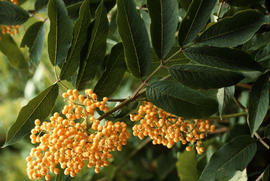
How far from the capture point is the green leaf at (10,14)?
990 mm

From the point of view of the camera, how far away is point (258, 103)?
84 centimetres

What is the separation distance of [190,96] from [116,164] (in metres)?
1.18

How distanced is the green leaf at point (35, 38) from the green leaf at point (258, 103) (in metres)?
0.78

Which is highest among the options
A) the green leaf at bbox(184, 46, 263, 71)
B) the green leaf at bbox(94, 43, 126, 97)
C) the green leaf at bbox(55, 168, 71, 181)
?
A: the green leaf at bbox(184, 46, 263, 71)

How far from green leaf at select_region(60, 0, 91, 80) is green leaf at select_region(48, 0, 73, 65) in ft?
0.06

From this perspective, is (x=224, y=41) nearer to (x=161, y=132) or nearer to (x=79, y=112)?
(x=161, y=132)

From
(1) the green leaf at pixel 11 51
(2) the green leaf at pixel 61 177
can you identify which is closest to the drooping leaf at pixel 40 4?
(1) the green leaf at pixel 11 51

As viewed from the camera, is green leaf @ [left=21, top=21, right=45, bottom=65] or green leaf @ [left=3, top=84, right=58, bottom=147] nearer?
green leaf @ [left=3, top=84, right=58, bottom=147]

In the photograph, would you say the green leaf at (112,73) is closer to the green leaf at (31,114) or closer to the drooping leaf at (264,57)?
the green leaf at (31,114)

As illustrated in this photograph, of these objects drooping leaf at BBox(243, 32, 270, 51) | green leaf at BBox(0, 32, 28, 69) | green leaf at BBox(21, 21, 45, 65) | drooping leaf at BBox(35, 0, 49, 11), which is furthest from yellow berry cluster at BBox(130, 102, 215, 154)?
green leaf at BBox(0, 32, 28, 69)

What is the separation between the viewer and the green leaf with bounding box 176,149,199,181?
120 cm

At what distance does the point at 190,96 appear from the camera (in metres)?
0.68

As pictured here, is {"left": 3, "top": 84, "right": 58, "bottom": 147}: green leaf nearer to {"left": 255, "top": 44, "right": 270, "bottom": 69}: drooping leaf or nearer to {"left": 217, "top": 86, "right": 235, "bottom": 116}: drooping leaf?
{"left": 217, "top": 86, "right": 235, "bottom": 116}: drooping leaf

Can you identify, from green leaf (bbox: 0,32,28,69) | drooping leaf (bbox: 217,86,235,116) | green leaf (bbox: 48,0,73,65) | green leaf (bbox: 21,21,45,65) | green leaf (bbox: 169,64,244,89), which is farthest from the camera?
green leaf (bbox: 0,32,28,69)
